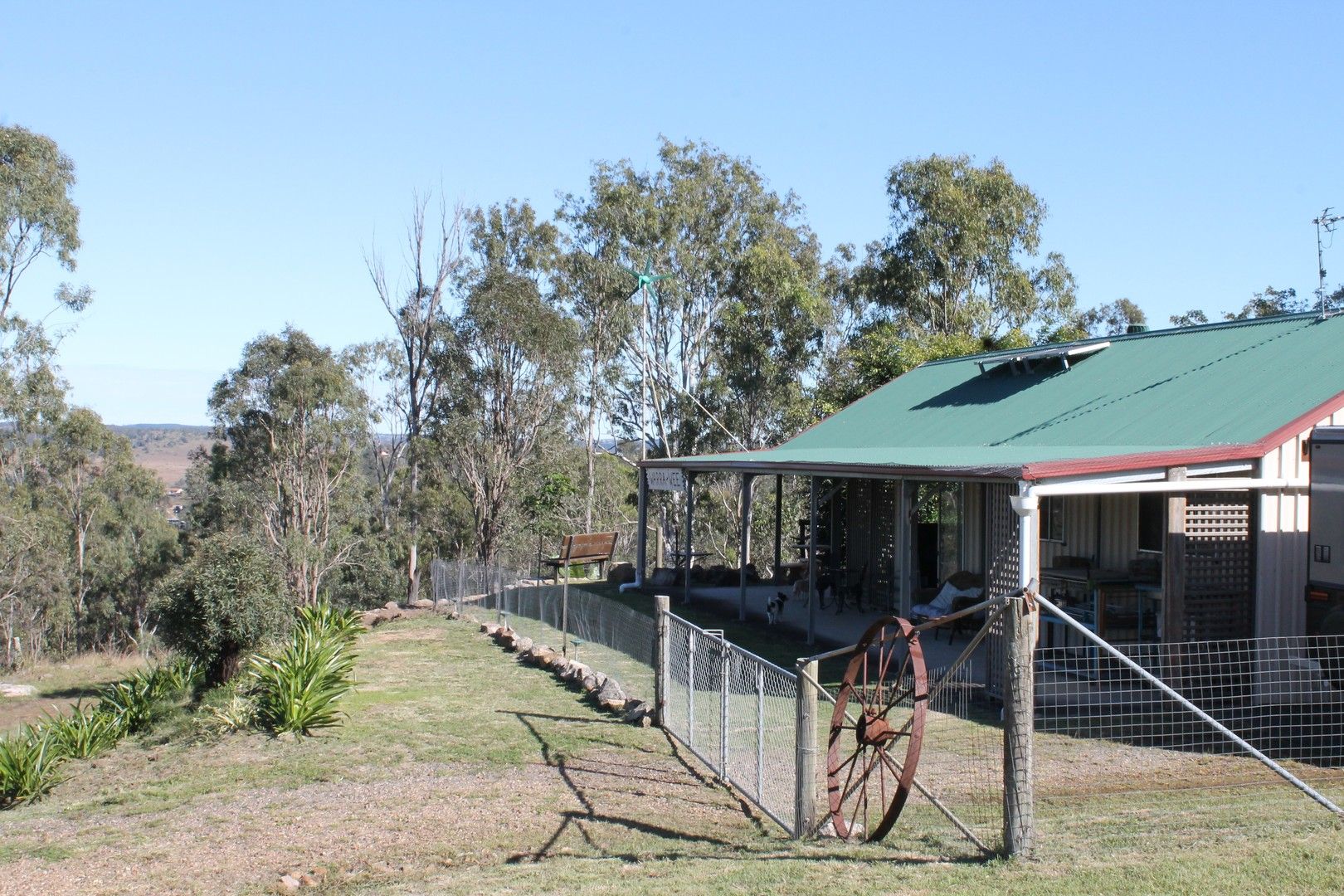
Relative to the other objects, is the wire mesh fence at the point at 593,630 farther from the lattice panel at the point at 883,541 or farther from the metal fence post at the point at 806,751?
the lattice panel at the point at 883,541

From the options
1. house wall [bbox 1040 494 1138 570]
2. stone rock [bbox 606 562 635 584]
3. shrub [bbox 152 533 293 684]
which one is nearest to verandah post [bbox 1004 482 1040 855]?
house wall [bbox 1040 494 1138 570]

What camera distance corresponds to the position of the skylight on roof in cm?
1712

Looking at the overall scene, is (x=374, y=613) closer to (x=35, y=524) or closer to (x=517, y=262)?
(x=35, y=524)

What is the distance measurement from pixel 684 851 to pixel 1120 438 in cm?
798

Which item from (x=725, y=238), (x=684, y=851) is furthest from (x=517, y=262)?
(x=684, y=851)

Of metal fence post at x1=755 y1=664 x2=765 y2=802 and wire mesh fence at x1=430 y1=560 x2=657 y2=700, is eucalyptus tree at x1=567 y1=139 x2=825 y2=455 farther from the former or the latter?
metal fence post at x1=755 y1=664 x2=765 y2=802

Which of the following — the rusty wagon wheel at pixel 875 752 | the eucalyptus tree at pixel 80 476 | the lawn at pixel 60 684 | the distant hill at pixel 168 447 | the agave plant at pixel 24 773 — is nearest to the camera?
the rusty wagon wheel at pixel 875 752

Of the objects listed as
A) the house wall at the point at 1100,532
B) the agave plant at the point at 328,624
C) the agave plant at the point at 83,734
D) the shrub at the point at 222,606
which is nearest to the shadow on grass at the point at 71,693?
the agave plant at the point at 328,624

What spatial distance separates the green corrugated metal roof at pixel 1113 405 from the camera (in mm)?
11836

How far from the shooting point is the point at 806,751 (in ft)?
24.0

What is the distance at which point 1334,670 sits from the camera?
10.3m

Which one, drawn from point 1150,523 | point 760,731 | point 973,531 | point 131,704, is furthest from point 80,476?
point 760,731

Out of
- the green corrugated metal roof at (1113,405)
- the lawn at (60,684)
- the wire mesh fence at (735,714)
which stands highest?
the green corrugated metal roof at (1113,405)

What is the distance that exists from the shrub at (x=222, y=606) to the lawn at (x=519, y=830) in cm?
185
